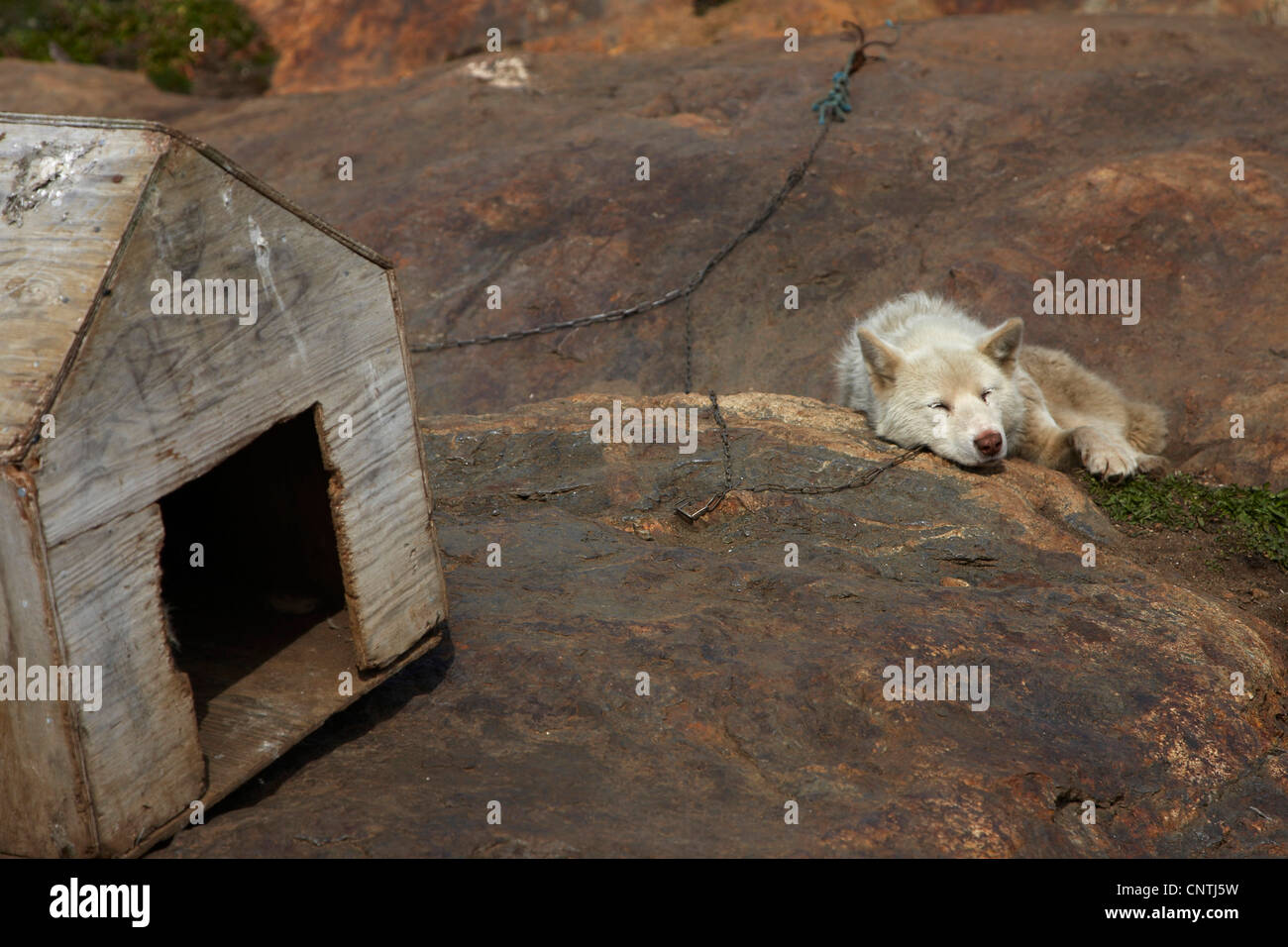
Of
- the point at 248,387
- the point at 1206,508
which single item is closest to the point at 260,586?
the point at 248,387

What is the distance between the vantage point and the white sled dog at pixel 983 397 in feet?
21.1

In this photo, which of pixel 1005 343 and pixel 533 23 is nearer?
pixel 1005 343

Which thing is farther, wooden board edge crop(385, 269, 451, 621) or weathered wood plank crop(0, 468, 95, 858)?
wooden board edge crop(385, 269, 451, 621)

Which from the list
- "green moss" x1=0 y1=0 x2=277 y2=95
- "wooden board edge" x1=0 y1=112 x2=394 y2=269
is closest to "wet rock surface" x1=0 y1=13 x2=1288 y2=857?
"wooden board edge" x1=0 y1=112 x2=394 y2=269

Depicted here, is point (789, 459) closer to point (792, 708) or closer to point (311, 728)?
point (792, 708)

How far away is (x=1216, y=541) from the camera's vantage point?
6.34 metres

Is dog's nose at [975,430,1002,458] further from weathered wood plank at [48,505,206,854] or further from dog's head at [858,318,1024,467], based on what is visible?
weathered wood plank at [48,505,206,854]

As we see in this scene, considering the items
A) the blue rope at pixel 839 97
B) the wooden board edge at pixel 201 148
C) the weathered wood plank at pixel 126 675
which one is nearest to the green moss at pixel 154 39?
the blue rope at pixel 839 97

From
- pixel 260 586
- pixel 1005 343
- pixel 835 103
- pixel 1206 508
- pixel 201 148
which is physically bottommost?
pixel 1206 508

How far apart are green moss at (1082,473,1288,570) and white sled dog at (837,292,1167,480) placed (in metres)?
→ 0.14

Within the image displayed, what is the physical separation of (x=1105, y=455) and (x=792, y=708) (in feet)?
12.5

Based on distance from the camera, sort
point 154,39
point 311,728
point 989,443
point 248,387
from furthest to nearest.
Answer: point 154,39
point 989,443
point 311,728
point 248,387

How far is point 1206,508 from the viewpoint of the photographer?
21.9 ft

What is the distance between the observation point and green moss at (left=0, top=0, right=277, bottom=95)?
15.9m
